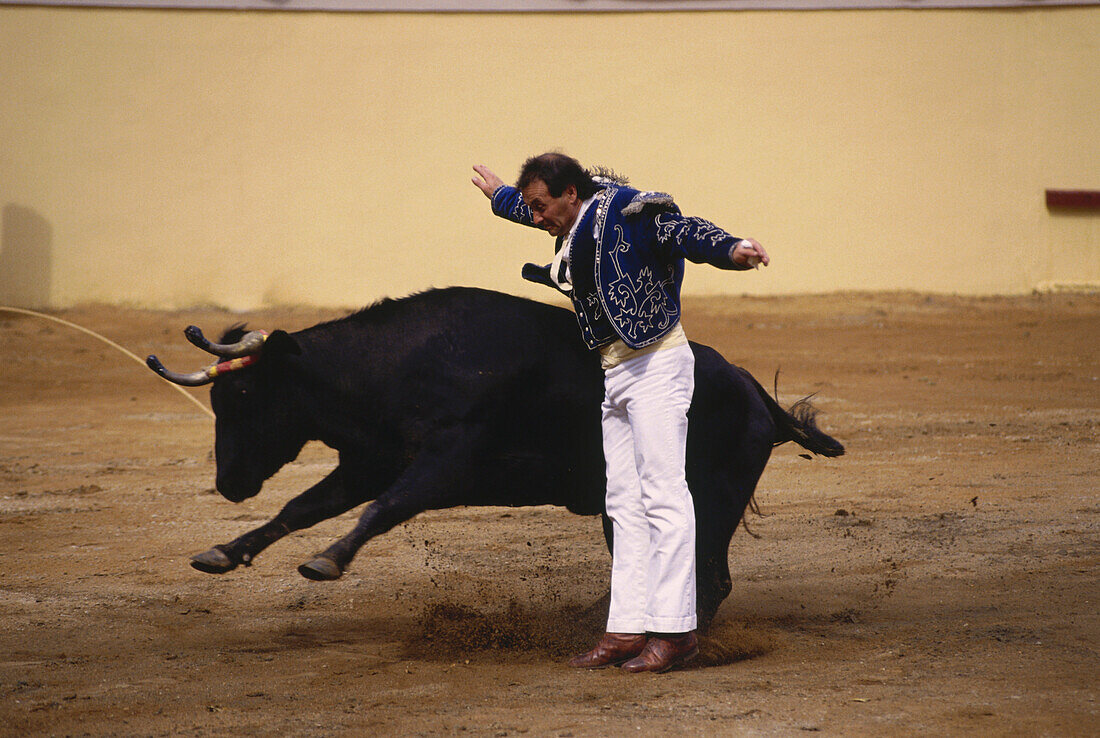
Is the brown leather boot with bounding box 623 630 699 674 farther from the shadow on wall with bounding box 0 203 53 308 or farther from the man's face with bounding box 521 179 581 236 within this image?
the shadow on wall with bounding box 0 203 53 308

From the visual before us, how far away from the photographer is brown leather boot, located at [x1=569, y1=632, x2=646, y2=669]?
406 centimetres

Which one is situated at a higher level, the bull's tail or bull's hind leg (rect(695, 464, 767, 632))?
the bull's tail

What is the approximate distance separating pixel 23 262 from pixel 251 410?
10689 millimetres

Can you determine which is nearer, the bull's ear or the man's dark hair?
the man's dark hair

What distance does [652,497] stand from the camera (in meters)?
3.99

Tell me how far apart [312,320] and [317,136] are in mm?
2458

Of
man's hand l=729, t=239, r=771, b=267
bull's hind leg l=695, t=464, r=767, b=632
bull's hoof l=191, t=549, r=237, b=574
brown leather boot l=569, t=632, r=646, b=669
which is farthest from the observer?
bull's hind leg l=695, t=464, r=767, b=632

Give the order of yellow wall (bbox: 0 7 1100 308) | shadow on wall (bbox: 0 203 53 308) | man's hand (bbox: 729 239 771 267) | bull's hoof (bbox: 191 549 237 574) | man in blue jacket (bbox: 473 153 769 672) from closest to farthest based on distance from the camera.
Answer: man's hand (bbox: 729 239 771 267) → man in blue jacket (bbox: 473 153 769 672) → bull's hoof (bbox: 191 549 237 574) → shadow on wall (bbox: 0 203 53 308) → yellow wall (bbox: 0 7 1100 308)

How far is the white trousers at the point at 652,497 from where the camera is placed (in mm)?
3949

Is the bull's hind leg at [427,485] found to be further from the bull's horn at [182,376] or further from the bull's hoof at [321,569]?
the bull's horn at [182,376]

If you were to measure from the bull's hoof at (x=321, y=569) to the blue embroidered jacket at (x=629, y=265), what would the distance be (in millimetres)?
1115

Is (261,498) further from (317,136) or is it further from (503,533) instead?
(317,136)

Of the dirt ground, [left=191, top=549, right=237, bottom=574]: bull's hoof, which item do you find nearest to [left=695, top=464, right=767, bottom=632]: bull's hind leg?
the dirt ground

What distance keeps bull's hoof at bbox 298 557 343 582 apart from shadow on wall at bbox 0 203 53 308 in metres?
11.3
